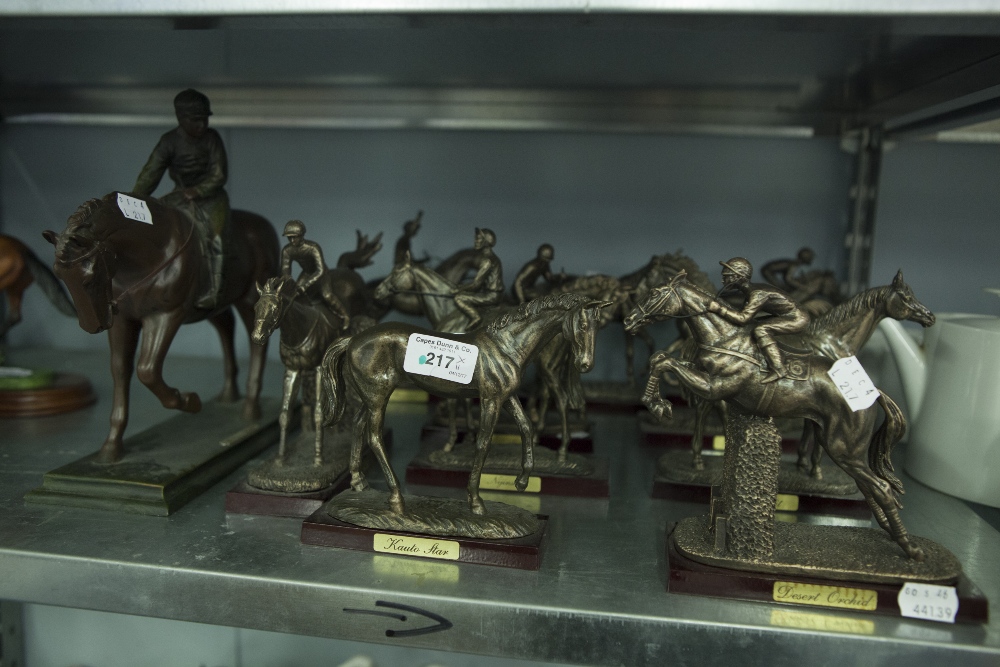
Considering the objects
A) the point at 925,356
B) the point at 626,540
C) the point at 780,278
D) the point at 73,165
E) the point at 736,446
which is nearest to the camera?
the point at 736,446

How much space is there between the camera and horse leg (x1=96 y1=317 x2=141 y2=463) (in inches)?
59.7

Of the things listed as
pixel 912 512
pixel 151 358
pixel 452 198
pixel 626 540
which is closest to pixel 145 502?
pixel 151 358

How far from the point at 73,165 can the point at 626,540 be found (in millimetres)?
2298

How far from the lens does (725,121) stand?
220cm

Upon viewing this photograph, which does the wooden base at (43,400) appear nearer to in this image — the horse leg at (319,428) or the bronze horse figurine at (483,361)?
the horse leg at (319,428)

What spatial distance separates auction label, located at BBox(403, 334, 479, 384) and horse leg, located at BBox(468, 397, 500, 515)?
59mm

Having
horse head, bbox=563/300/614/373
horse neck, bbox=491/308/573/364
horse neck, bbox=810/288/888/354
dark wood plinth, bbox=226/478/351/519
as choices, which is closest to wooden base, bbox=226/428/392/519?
dark wood plinth, bbox=226/478/351/519

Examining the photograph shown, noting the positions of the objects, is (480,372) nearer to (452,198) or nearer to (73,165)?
(452,198)

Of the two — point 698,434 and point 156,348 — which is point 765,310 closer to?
point 698,434

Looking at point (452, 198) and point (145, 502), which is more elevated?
point (452, 198)

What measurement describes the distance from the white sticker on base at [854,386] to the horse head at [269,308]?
98 centimetres

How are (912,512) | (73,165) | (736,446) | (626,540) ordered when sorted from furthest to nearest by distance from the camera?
(73,165) → (912,512) → (626,540) → (736,446)

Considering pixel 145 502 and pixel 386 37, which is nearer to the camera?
pixel 145 502

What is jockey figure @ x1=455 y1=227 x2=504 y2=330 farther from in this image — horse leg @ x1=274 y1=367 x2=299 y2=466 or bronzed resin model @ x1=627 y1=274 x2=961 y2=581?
bronzed resin model @ x1=627 y1=274 x2=961 y2=581
